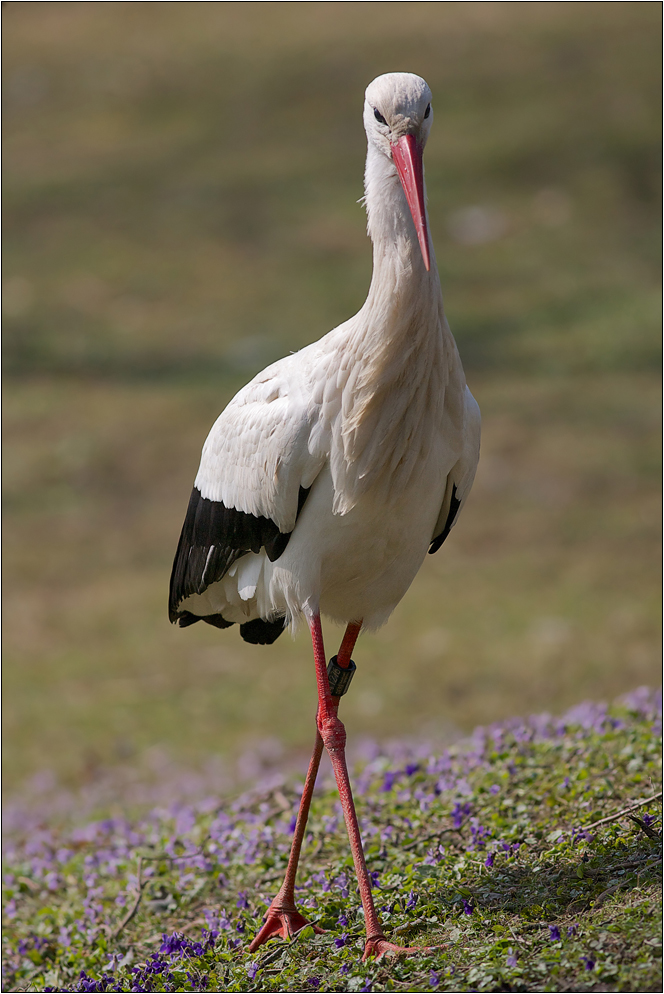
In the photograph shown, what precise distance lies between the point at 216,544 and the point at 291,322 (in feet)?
29.2

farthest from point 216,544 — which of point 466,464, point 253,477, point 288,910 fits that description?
point 288,910

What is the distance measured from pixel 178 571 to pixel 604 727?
1.89 metres

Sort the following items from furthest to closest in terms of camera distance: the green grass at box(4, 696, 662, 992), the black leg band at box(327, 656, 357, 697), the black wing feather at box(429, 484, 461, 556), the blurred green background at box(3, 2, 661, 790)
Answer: the blurred green background at box(3, 2, 661, 790) → the black leg band at box(327, 656, 357, 697) → the black wing feather at box(429, 484, 461, 556) → the green grass at box(4, 696, 662, 992)

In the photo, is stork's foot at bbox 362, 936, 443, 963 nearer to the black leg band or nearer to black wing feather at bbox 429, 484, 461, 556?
the black leg band

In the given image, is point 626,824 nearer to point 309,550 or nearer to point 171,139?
point 309,550

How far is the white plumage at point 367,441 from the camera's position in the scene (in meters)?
2.82

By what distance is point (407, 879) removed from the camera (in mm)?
3252

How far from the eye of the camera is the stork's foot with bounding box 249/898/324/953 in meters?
3.14

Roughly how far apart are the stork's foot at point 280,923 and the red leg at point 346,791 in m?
0.24

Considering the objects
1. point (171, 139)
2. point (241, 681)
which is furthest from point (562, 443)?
point (171, 139)

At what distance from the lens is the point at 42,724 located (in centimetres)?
651

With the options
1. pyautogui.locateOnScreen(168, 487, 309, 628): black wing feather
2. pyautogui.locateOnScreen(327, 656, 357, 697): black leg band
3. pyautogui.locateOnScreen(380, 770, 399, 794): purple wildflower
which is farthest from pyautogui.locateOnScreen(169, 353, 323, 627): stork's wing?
pyautogui.locateOnScreen(380, 770, 399, 794): purple wildflower

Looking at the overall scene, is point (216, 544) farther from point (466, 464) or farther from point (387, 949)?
point (387, 949)

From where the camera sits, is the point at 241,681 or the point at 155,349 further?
the point at 155,349
